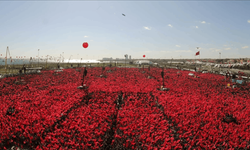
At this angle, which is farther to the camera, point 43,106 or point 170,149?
point 43,106

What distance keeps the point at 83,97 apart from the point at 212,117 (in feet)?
31.5

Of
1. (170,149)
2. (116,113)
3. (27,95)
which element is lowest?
(170,149)

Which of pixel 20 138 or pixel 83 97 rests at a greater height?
pixel 83 97

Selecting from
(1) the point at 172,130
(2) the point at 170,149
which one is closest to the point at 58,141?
(2) the point at 170,149

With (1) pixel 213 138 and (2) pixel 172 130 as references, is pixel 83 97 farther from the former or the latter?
(1) pixel 213 138

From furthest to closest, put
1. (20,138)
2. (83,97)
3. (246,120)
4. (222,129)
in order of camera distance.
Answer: (83,97)
(246,120)
(222,129)
(20,138)

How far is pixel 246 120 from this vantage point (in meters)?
7.90

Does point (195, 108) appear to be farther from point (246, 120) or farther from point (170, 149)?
point (170, 149)

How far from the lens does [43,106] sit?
8.88 metres

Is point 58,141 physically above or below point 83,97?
below

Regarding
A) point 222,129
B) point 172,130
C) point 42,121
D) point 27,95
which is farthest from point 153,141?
point 27,95

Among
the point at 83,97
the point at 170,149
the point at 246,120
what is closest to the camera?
the point at 170,149

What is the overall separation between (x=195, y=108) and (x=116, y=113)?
5.93 meters

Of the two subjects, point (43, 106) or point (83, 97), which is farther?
point (83, 97)
